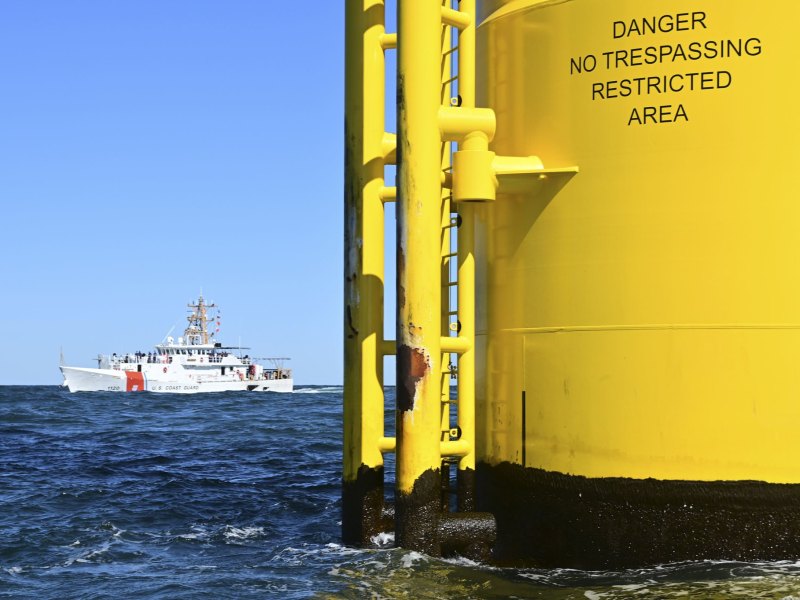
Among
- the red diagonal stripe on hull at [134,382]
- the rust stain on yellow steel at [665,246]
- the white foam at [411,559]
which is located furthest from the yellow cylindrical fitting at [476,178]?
the red diagonal stripe on hull at [134,382]

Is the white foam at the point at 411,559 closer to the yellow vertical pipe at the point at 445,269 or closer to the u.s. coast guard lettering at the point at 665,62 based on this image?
the yellow vertical pipe at the point at 445,269

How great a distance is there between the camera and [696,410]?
7531 mm

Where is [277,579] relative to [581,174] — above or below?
below

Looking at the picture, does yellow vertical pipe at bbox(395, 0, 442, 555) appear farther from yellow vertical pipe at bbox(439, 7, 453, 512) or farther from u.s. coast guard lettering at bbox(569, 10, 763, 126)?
u.s. coast guard lettering at bbox(569, 10, 763, 126)

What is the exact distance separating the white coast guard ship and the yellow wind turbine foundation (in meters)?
80.1

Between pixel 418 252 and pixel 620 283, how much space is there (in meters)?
1.38

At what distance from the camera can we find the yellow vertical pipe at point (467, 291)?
853 centimetres

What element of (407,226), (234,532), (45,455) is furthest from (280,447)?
(407,226)

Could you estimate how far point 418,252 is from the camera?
25.3 feet

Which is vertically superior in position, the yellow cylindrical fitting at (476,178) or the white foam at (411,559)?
the yellow cylindrical fitting at (476,178)

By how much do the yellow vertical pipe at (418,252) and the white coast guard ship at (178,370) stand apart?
80361 millimetres

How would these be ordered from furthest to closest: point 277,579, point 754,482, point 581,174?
1. point 277,579
2. point 581,174
3. point 754,482

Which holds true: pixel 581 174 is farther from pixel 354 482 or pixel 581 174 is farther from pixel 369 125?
pixel 354 482

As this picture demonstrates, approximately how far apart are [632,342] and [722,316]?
23.9 inches
